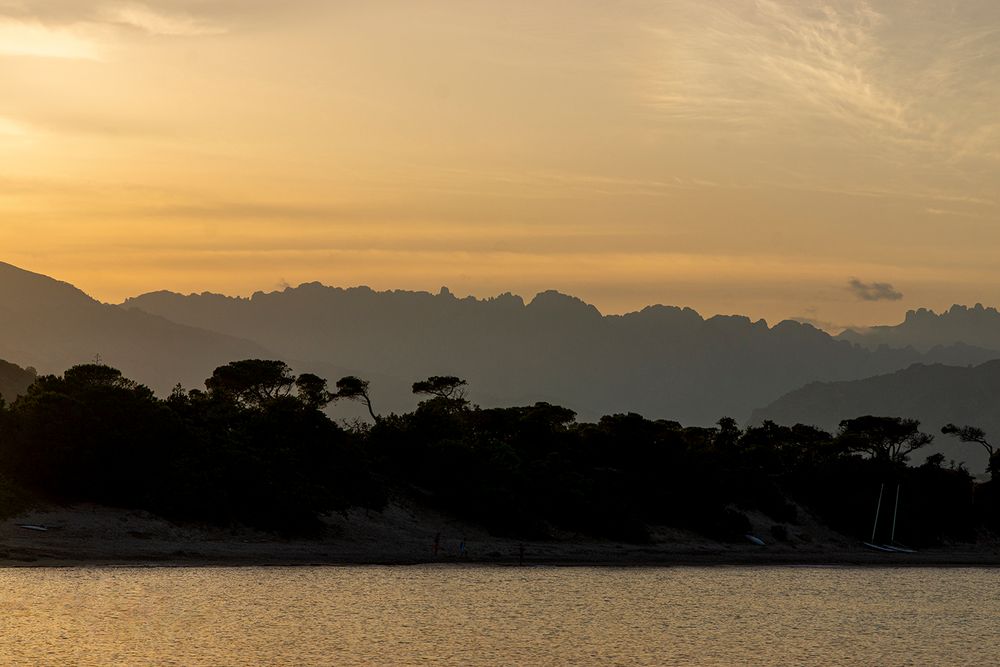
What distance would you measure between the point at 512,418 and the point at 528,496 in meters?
24.5

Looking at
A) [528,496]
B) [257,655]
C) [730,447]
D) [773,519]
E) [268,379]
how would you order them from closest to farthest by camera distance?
1. [257,655]
2. [528,496]
3. [773,519]
4. [268,379]
5. [730,447]

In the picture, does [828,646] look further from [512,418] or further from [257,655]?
[512,418]

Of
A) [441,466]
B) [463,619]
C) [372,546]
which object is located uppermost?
[441,466]

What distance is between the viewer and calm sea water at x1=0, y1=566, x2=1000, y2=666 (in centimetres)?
4959

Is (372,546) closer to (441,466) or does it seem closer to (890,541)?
(441,466)

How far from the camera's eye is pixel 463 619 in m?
60.2

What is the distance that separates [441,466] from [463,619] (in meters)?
36.7

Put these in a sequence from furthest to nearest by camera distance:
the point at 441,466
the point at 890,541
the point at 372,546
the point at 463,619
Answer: the point at 890,541, the point at 441,466, the point at 372,546, the point at 463,619

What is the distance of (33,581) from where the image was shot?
198ft

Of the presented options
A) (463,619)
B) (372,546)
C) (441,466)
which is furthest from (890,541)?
(463,619)

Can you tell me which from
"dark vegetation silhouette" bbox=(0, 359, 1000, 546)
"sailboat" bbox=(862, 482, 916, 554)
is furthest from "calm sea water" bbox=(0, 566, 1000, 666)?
"sailboat" bbox=(862, 482, 916, 554)

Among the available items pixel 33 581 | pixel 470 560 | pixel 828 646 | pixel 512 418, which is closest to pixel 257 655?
pixel 33 581

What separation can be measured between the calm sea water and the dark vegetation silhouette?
9.67 meters

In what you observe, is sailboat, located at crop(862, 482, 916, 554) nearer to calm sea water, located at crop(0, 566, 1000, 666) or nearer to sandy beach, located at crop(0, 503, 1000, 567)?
sandy beach, located at crop(0, 503, 1000, 567)
